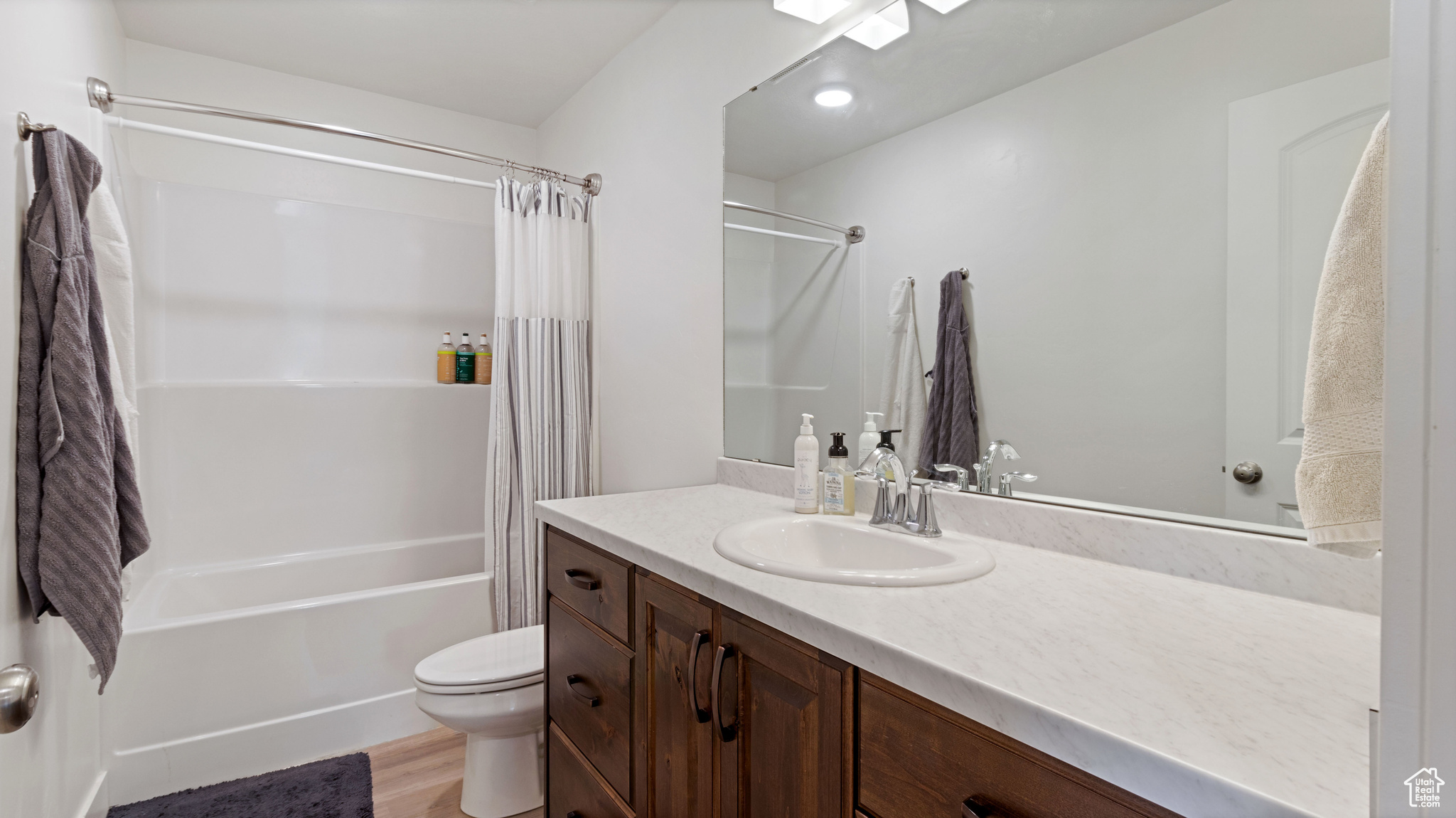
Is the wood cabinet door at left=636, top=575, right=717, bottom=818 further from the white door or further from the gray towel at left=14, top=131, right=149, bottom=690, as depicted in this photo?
the gray towel at left=14, top=131, right=149, bottom=690

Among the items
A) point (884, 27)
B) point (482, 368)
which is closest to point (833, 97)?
point (884, 27)

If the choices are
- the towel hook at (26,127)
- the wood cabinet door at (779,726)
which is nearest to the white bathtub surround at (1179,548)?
the wood cabinet door at (779,726)

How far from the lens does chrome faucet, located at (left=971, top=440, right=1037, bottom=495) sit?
1.21 m

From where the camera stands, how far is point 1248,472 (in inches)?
35.8

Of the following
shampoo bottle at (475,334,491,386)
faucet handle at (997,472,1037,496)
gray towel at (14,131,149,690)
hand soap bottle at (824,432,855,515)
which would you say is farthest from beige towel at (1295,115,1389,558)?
shampoo bottle at (475,334,491,386)

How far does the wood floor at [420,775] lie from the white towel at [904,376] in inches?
55.4

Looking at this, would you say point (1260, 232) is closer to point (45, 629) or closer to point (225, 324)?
point (45, 629)

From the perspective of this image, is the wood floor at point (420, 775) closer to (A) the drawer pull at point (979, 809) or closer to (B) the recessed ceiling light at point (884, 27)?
(A) the drawer pull at point (979, 809)

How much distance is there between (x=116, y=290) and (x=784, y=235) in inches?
64.3

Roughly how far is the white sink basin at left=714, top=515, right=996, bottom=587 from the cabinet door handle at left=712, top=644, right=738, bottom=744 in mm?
130

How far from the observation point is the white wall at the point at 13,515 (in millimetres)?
1121

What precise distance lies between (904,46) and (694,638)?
4.26ft

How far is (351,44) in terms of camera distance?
236cm

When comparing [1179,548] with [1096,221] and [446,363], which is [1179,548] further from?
[446,363]
